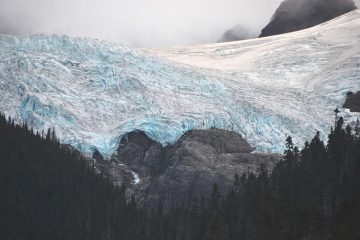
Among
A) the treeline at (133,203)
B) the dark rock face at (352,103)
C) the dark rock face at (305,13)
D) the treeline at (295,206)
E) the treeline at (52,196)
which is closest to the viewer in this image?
the treeline at (295,206)

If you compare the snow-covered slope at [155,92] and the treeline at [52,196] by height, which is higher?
the snow-covered slope at [155,92]

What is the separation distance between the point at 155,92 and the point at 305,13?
66.7 metres

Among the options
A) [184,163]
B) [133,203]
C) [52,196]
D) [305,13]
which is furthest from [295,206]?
[305,13]

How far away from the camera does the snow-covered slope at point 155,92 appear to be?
4363 inches

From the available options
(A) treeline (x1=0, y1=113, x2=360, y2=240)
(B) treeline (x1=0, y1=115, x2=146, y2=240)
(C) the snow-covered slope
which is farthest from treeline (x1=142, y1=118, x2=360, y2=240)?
(C) the snow-covered slope

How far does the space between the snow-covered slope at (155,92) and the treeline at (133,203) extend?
27.0 ft

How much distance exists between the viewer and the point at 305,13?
175125 mm

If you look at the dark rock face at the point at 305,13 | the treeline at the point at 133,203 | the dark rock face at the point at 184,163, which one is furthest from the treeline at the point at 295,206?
the dark rock face at the point at 305,13

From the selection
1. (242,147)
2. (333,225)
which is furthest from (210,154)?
(333,225)

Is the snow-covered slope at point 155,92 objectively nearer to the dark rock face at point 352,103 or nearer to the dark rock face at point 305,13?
the dark rock face at point 352,103

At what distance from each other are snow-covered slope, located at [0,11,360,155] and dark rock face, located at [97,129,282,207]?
157 centimetres

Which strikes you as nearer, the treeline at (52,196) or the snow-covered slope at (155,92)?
the treeline at (52,196)

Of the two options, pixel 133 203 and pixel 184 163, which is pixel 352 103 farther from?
pixel 133 203

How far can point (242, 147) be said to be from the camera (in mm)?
112562
